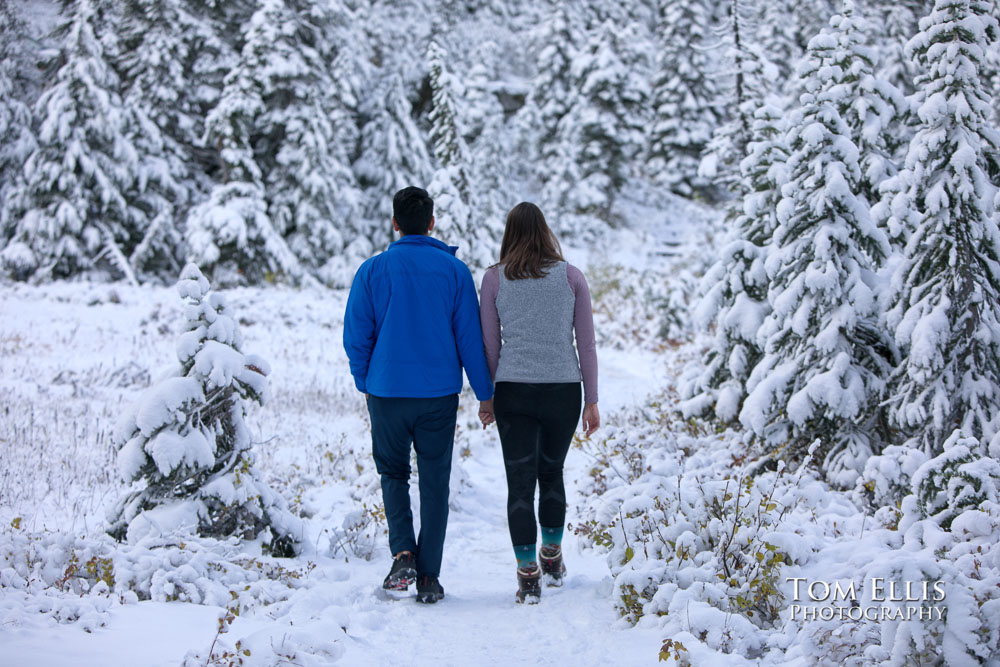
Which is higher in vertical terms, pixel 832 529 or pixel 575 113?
pixel 575 113

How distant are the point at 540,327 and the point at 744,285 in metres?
4.56

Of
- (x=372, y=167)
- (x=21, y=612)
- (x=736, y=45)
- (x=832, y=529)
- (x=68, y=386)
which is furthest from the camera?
(x=372, y=167)

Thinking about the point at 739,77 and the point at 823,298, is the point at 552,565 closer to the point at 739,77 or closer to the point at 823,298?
the point at 823,298

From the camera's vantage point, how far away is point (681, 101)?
34250 mm

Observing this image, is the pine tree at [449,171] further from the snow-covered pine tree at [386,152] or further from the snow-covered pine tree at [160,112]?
the snow-covered pine tree at [160,112]

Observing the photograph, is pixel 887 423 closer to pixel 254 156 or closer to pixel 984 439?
pixel 984 439

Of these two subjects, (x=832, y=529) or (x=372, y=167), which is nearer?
(x=832, y=529)

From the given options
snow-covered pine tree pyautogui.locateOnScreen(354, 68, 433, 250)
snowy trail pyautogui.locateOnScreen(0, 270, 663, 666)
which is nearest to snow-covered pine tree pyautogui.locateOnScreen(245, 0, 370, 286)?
snow-covered pine tree pyautogui.locateOnScreen(354, 68, 433, 250)

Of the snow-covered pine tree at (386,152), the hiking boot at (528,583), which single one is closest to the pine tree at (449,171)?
the snow-covered pine tree at (386,152)

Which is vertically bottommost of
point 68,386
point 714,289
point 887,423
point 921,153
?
point 68,386

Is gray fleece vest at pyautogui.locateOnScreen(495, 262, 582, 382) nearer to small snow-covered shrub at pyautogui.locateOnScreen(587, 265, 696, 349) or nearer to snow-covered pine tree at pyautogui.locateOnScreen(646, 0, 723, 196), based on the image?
small snow-covered shrub at pyautogui.locateOnScreen(587, 265, 696, 349)

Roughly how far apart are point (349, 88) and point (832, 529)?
80.6 feet

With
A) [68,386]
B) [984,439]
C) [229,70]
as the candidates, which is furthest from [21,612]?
[229,70]

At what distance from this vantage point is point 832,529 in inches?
203
